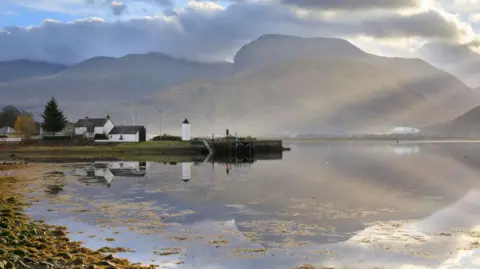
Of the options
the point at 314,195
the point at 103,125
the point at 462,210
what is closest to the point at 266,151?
the point at 103,125

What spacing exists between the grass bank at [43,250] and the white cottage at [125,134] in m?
93.9

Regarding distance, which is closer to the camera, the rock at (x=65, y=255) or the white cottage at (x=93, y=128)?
the rock at (x=65, y=255)

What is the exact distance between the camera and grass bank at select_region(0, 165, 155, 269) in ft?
53.0

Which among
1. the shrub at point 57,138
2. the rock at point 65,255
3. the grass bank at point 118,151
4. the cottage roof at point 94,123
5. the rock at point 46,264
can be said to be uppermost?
the cottage roof at point 94,123

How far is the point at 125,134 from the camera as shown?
119500 millimetres

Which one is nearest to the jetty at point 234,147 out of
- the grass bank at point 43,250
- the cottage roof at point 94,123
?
the cottage roof at point 94,123

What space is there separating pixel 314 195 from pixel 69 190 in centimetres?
2007

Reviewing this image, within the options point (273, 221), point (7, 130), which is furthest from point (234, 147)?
point (273, 221)

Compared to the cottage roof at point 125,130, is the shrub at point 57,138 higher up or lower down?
lower down

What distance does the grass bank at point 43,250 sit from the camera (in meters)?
16.1

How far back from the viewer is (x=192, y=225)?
1001 inches

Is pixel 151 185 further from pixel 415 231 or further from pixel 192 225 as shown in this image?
pixel 415 231

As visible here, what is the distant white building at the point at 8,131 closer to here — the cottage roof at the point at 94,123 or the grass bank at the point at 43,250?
the cottage roof at the point at 94,123

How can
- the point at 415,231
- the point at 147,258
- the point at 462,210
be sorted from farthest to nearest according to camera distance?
the point at 462,210 < the point at 415,231 < the point at 147,258
